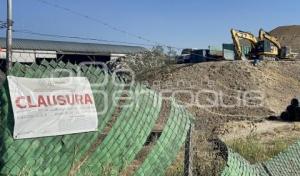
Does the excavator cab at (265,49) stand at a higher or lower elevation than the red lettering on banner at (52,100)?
higher

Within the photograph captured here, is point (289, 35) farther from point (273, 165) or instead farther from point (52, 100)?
point (52, 100)

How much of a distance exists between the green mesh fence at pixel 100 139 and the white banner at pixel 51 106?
0.19 ft

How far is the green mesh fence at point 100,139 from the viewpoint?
434cm

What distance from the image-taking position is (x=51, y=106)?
4477 mm

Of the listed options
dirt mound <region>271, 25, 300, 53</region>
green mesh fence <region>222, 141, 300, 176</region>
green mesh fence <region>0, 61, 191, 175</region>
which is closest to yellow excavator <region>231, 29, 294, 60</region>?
dirt mound <region>271, 25, 300, 53</region>

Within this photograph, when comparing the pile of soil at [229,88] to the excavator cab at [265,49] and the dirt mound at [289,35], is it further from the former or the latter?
the dirt mound at [289,35]

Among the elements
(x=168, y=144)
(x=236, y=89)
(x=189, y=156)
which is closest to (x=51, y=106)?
(x=168, y=144)

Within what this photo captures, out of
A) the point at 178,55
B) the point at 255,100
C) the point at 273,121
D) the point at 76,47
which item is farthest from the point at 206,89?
the point at 76,47

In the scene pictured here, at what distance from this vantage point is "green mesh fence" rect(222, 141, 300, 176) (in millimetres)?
6077

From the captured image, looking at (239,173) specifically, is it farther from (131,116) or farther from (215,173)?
(131,116)

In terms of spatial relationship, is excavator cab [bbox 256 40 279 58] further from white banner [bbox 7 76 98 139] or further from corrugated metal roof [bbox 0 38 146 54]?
white banner [bbox 7 76 98 139]

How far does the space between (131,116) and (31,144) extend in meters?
1.15

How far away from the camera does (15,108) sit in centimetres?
427

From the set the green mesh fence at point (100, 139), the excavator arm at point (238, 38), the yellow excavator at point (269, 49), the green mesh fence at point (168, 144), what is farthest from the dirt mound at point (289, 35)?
the green mesh fence at point (100, 139)
